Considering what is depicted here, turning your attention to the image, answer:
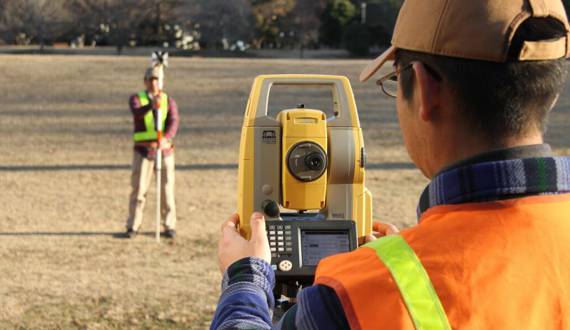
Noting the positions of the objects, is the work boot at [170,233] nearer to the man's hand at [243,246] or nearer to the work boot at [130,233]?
the work boot at [130,233]

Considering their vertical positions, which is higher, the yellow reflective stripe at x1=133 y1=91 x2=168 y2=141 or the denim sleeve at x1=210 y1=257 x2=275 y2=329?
the denim sleeve at x1=210 y1=257 x2=275 y2=329

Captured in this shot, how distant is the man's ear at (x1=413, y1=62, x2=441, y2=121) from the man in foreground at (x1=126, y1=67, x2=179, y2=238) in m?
7.26

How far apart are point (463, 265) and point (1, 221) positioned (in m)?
8.87

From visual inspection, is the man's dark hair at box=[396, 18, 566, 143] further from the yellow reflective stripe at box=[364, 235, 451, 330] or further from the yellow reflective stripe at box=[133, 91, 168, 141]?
the yellow reflective stripe at box=[133, 91, 168, 141]

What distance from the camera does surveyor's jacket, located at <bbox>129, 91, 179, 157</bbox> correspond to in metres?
8.51

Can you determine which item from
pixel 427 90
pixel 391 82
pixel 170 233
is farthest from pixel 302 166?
pixel 170 233

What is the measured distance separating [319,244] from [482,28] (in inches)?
43.7

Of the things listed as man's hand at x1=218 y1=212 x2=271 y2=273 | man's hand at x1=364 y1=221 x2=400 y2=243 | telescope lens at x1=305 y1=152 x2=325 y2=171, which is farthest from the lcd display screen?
man's hand at x1=218 y1=212 x2=271 y2=273

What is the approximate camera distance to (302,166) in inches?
96.1

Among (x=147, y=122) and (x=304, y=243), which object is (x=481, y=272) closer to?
(x=304, y=243)

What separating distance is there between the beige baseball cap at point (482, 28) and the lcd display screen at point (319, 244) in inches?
40.0

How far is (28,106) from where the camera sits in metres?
21.5

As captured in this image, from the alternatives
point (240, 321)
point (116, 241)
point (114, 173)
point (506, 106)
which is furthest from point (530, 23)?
point (114, 173)

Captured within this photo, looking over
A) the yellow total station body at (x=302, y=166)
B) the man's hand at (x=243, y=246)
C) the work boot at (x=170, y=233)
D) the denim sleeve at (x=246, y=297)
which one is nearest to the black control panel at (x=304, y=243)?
the yellow total station body at (x=302, y=166)
